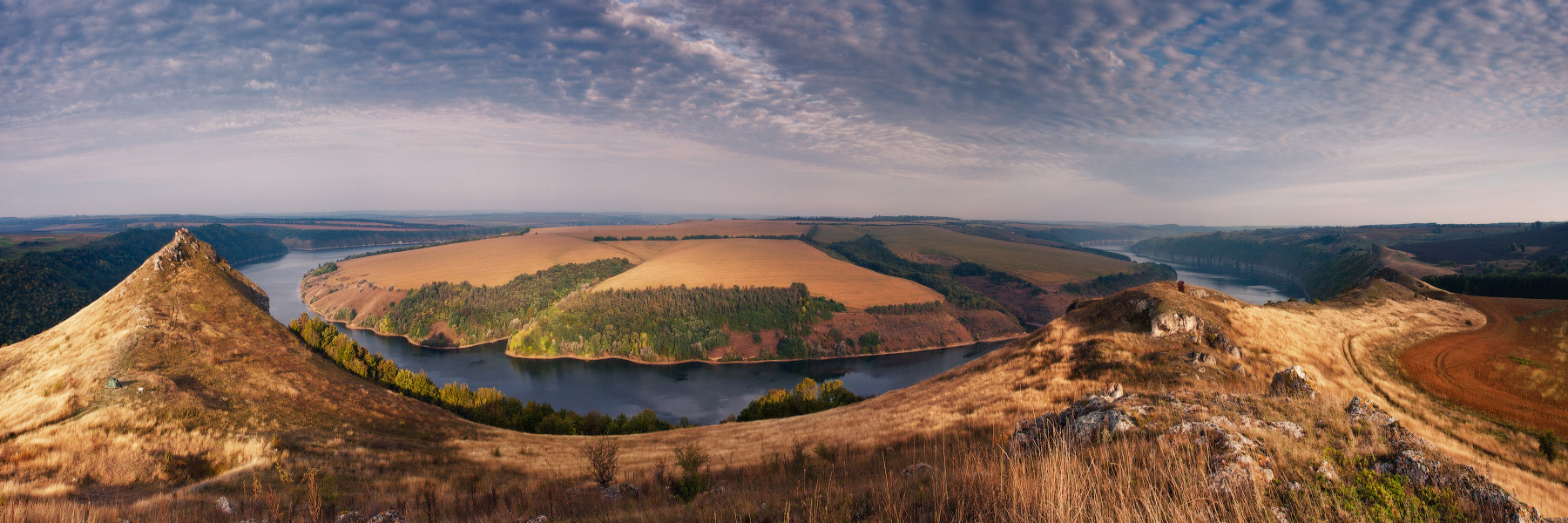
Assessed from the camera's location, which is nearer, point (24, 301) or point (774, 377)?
point (774, 377)

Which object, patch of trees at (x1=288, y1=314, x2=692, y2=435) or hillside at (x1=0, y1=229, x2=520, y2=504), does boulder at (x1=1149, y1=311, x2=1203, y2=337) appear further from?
patch of trees at (x1=288, y1=314, x2=692, y2=435)

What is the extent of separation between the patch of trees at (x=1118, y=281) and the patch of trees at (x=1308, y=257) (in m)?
26.5

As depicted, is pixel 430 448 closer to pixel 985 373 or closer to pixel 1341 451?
pixel 985 373

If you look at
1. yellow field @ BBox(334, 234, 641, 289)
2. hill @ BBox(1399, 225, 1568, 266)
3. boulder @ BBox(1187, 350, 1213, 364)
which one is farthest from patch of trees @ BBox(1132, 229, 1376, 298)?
yellow field @ BBox(334, 234, 641, 289)

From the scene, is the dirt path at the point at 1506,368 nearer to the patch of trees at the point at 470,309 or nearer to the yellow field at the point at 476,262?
the patch of trees at the point at 470,309

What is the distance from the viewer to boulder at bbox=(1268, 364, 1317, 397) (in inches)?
397

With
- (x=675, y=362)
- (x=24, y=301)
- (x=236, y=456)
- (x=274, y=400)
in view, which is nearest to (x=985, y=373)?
(x=236, y=456)

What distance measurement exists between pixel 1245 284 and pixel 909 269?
8563 cm

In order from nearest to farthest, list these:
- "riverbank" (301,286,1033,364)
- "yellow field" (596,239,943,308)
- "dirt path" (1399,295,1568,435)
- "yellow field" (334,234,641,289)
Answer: "dirt path" (1399,295,1568,435)
"riverbank" (301,286,1033,364)
"yellow field" (596,239,943,308)
"yellow field" (334,234,641,289)

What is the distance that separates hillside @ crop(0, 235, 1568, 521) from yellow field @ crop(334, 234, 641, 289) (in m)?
88.7

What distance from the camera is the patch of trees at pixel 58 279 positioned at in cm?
6931

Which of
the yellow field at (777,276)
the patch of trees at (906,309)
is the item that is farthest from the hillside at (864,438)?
the yellow field at (777,276)

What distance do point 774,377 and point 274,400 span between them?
55.3 meters

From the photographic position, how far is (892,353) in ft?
260
